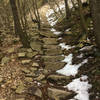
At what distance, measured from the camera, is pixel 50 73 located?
7426 millimetres

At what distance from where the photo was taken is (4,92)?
6074mm

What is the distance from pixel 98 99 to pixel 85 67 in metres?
2.00

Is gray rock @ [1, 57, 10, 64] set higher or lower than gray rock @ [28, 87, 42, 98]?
higher

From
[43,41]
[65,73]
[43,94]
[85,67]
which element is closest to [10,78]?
[43,94]

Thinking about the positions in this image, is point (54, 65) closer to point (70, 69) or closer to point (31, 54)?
point (70, 69)

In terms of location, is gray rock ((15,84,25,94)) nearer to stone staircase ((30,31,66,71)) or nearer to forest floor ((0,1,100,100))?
forest floor ((0,1,100,100))

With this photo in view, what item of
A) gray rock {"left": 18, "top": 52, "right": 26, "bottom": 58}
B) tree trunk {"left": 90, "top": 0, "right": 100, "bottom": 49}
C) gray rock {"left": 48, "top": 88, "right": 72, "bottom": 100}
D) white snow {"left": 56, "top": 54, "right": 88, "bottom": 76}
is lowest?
gray rock {"left": 48, "top": 88, "right": 72, "bottom": 100}

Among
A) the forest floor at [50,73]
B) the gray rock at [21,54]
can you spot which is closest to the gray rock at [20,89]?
the forest floor at [50,73]

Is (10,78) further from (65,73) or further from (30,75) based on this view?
(65,73)

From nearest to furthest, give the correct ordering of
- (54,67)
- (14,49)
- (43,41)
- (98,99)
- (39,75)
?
(98,99) < (39,75) < (54,67) < (14,49) < (43,41)

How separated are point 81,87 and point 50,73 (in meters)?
2.02

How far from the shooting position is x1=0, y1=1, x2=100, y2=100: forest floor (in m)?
5.77

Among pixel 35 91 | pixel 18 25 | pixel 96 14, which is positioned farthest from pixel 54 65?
pixel 96 14

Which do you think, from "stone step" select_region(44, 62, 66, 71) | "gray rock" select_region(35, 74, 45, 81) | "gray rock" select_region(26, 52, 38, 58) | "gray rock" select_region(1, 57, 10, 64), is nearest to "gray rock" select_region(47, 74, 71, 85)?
"gray rock" select_region(35, 74, 45, 81)
